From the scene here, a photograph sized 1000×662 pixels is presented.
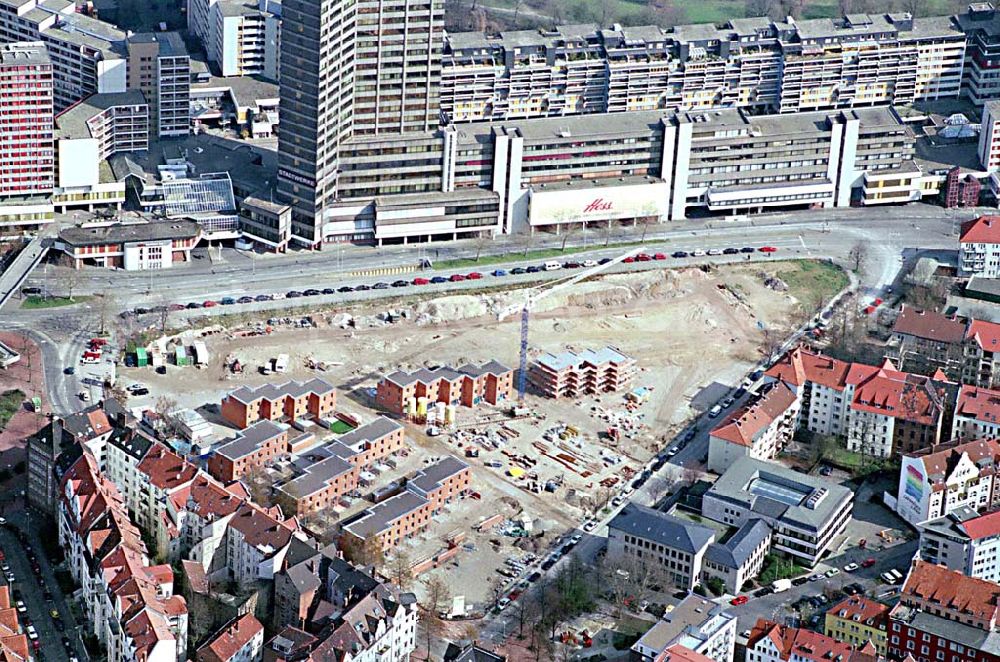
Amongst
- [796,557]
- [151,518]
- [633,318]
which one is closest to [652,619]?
[796,557]

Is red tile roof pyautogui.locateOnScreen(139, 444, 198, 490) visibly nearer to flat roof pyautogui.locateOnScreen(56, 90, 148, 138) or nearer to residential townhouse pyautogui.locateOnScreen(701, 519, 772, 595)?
residential townhouse pyautogui.locateOnScreen(701, 519, 772, 595)

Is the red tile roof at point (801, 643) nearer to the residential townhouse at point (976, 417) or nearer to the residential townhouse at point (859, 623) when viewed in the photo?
the residential townhouse at point (859, 623)

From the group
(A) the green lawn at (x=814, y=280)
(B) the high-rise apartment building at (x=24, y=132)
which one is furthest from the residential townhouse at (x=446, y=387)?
(B) the high-rise apartment building at (x=24, y=132)

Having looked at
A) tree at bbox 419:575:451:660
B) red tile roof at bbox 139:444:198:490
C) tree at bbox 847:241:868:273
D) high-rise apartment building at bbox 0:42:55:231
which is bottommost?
tree at bbox 419:575:451:660

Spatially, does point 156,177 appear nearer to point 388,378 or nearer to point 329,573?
point 388,378

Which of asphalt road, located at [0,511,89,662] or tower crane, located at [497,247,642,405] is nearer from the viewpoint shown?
asphalt road, located at [0,511,89,662]

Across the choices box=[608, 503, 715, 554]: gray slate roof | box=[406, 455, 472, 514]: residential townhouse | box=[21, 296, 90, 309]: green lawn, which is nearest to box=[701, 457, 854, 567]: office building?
box=[608, 503, 715, 554]: gray slate roof

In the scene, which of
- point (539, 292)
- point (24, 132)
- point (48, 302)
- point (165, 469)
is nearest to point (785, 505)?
point (539, 292)
